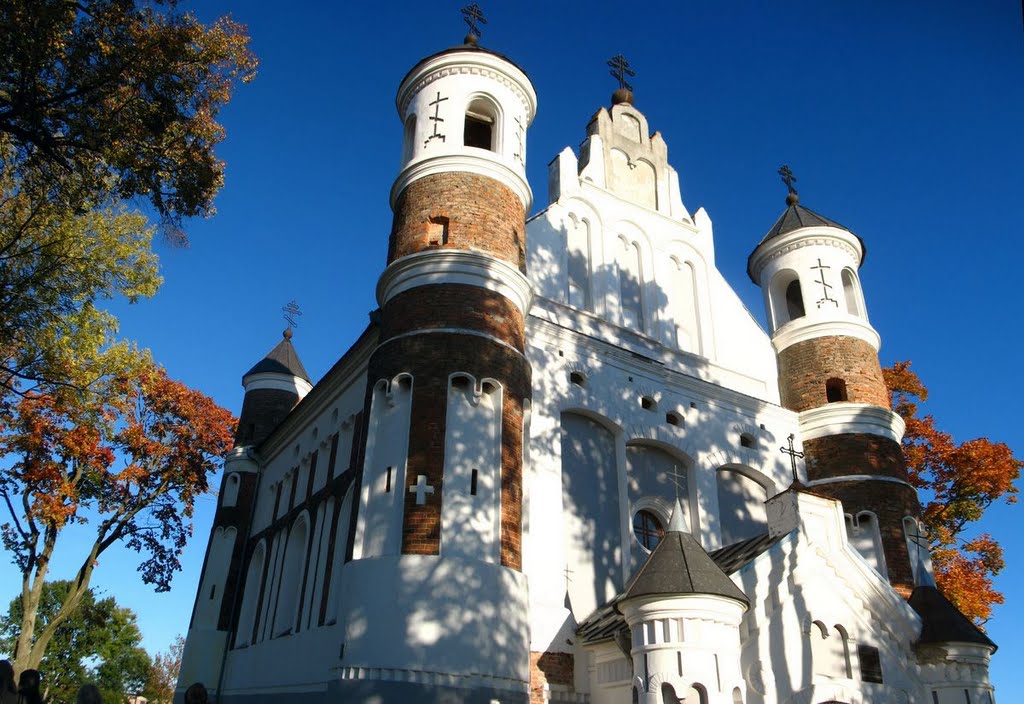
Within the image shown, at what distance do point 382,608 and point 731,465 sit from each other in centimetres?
928

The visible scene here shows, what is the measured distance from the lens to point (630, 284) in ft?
63.9

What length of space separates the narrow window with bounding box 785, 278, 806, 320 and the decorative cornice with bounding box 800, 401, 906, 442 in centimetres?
367

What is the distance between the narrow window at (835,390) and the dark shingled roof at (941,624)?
687cm

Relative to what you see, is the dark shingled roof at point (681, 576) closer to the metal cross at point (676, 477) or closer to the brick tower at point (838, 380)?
the metal cross at point (676, 477)

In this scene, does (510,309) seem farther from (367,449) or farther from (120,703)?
(120,703)

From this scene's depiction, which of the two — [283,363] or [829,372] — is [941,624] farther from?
[283,363]

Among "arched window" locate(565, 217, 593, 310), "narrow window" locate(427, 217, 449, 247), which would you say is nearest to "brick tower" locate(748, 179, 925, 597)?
"arched window" locate(565, 217, 593, 310)

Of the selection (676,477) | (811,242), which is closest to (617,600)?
(676,477)

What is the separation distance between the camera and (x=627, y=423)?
55.0 ft

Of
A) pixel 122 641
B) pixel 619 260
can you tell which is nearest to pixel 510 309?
pixel 619 260

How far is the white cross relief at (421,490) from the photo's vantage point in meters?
12.6

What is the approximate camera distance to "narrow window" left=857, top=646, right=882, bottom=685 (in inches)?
486

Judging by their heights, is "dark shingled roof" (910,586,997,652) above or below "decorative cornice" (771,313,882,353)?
below

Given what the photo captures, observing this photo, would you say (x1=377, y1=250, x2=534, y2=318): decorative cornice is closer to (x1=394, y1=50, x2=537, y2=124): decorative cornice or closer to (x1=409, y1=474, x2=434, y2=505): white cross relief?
(x1=409, y1=474, x2=434, y2=505): white cross relief
